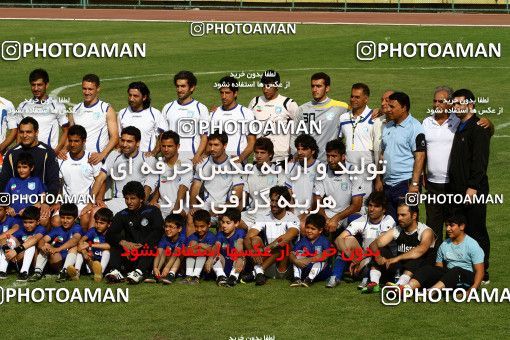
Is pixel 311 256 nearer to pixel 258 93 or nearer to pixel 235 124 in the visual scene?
pixel 235 124

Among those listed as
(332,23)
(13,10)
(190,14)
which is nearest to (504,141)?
(332,23)

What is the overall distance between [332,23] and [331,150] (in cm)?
2730

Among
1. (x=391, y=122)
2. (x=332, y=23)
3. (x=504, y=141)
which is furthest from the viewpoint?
(x=332, y=23)

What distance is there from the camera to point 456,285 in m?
13.1

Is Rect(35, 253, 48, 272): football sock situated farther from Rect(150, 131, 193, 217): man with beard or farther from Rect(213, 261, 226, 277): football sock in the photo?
Rect(213, 261, 226, 277): football sock

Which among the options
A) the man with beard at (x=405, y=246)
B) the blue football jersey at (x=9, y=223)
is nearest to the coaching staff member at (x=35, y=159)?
the blue football jersey at (x=9, y=223)

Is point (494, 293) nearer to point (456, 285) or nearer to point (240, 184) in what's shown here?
point (456, 285)

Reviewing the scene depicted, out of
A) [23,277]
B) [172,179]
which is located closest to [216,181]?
[172,179]

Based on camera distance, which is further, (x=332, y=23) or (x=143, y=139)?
(x=332, y=23)

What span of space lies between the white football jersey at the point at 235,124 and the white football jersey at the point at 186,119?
17cm

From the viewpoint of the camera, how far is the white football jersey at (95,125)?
15828 millimetres

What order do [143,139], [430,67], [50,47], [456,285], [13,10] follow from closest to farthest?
[456,285]
[143,139]
[430,67]
[50,47]
[13,10]

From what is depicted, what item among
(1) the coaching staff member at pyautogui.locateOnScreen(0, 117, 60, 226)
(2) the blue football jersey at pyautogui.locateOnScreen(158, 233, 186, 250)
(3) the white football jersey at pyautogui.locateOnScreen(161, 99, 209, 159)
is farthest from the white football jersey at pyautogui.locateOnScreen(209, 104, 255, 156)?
(1) the coaching staff member at pyautogui.locateOnScreen(0, 117, 60, 226)

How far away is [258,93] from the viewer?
26.4m
